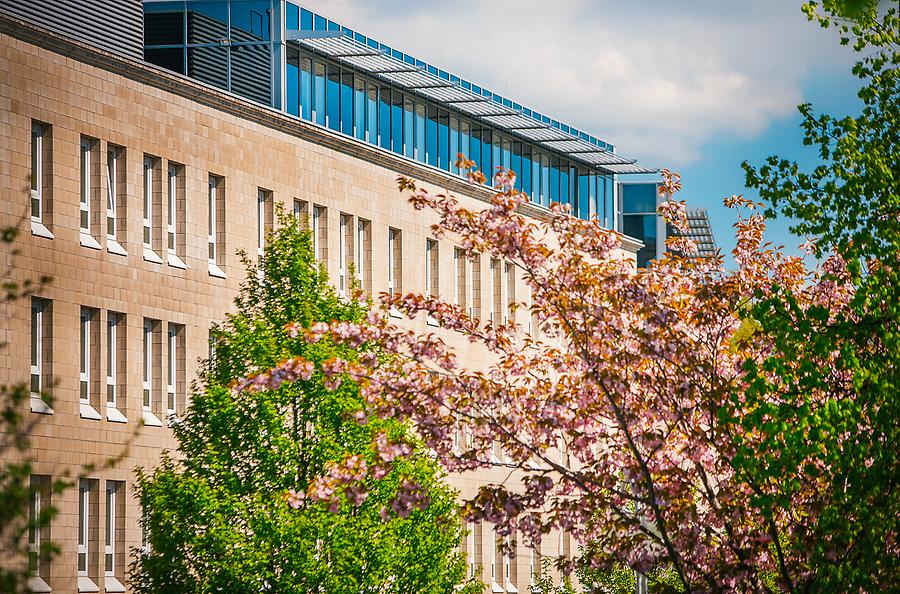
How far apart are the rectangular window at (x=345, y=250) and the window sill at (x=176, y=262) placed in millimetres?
8754

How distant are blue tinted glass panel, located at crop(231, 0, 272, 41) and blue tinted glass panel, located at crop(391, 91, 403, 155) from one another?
26.1ft

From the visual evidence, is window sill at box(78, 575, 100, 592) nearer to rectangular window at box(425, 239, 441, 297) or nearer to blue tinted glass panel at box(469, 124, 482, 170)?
rectangular window at box(425, 239, 441, 297)

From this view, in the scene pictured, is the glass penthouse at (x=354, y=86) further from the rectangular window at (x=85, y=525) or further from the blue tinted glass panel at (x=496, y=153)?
the rectangular window at (x=85, y=525)

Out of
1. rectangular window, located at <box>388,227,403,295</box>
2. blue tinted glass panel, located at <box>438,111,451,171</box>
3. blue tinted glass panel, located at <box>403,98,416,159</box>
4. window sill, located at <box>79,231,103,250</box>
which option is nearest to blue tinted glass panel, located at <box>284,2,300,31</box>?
blue tinted glass panel, located at <box>403,98,416,159</box>

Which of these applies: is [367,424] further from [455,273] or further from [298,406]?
[455,273]

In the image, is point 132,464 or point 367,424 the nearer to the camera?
point 367,424

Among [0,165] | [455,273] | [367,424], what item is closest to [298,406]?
[367,424]

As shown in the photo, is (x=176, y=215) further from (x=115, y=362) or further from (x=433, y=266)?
(x=433, y=266)

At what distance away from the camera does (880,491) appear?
54.6ft

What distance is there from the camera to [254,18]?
48844 mm

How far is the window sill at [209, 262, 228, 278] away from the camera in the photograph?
43756mm

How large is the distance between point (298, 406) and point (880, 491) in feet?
52.7

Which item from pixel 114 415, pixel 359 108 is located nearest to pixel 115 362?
pixel 114 415

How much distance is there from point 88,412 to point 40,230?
182 inches
